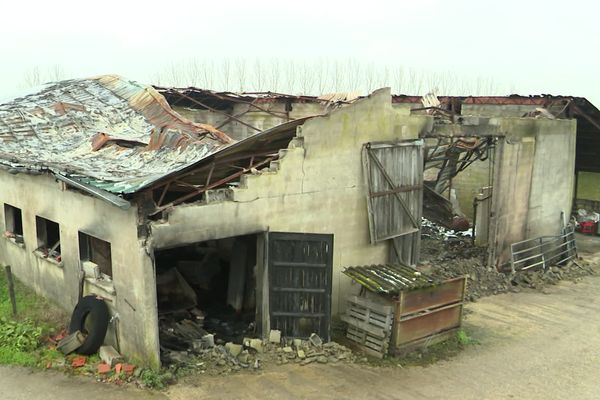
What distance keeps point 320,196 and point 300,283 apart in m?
1.87

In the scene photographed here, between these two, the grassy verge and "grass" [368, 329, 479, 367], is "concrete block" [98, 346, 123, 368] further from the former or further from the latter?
"grass" [368, 329, 479, 367]

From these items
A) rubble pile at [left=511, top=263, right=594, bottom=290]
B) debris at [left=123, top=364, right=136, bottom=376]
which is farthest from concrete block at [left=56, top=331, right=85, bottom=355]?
rubble pile at [left=511, top=263, right=594, bottom=290]

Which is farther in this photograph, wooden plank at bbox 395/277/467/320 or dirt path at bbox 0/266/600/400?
wooden plank at bbox 395/277/467/320

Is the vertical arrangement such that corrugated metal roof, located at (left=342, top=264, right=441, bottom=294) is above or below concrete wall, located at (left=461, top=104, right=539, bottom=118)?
below

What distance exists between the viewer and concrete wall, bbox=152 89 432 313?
9.45 m

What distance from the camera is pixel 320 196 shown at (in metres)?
11.1

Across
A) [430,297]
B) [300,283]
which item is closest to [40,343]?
[300,283]

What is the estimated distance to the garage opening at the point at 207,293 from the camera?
436 inches

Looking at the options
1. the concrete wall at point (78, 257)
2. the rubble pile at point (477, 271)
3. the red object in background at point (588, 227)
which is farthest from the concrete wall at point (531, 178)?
the concrete wall at point (78, 257)

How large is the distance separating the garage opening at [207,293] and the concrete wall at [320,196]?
2.16 metres

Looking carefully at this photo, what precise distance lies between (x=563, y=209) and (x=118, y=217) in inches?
583

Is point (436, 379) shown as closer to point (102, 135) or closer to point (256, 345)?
point (256, 345)

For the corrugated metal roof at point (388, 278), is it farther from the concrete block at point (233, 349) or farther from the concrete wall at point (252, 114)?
the concrete wall at point (252, 114)

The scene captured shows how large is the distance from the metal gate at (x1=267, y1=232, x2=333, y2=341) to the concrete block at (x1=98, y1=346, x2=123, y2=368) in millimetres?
2934
